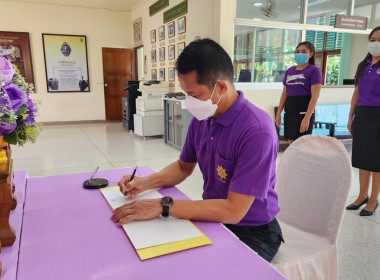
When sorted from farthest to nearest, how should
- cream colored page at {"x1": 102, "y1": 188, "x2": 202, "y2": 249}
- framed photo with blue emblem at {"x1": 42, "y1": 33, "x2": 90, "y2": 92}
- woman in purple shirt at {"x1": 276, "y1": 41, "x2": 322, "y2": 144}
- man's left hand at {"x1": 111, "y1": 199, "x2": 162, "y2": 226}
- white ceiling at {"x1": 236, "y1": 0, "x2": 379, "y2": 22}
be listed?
framed photo with blue emblem at {"x1": 42, "y1": 33, "x2": 90, "y2": 92}, white ceiling at {"x1": 236, "y1": 0, "x2": 379, "y2": 22}, woman in purple shirt at {"x1": 276, "y1": 41, "x2": 322, "y2": 144}, man's left hand at {"x1": 111, "y1": 199, "x2": 162, "y2": 226}, cream colored page at {"x1": 102, "y1": 188, "x2": 202, "y2": 249}

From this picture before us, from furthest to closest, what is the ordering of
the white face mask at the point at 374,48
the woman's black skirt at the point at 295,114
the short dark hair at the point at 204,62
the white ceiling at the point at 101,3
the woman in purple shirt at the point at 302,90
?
the white ceiling at the point at 101,3
the woman's black skirt at the point at 295,114
the woman in purple shirt at the point at 302,90
the white face mask at the point at 374,48
the short dark hair at the point at 204,62

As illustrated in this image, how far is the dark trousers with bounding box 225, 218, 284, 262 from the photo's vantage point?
3.70 feet

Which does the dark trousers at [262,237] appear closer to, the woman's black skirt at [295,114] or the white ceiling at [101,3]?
the woman's black skirt at [295,114]

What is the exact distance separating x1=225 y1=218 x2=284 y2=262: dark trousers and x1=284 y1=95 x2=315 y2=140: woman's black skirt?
234cm

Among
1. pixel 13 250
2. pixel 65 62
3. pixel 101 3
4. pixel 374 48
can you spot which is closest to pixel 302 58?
pixel 374 48

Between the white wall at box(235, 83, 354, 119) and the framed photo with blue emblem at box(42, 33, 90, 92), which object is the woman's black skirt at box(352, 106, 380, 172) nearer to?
the white wall at box(235, 83, 354, 119)

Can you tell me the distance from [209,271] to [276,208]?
537 millimetres

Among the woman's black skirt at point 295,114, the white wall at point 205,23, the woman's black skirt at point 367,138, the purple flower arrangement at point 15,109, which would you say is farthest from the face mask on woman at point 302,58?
the purple flower arrangement at point 15,109

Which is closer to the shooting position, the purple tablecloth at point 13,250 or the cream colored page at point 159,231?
the purple tablecloth at point 13,250

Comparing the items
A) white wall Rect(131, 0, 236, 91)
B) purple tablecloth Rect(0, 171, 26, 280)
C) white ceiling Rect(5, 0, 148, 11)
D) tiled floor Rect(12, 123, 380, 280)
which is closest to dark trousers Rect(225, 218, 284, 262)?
purple tablecloth Rect(0, 171, 26, 280)

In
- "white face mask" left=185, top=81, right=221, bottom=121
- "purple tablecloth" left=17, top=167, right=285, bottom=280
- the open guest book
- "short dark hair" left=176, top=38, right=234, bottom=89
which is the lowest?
"purple tablecloth" left=17, top=167, right=285, bottom=280

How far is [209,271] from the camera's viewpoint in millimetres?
728

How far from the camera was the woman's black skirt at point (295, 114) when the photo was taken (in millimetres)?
3238

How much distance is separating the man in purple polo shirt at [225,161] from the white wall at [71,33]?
23.9 feet
